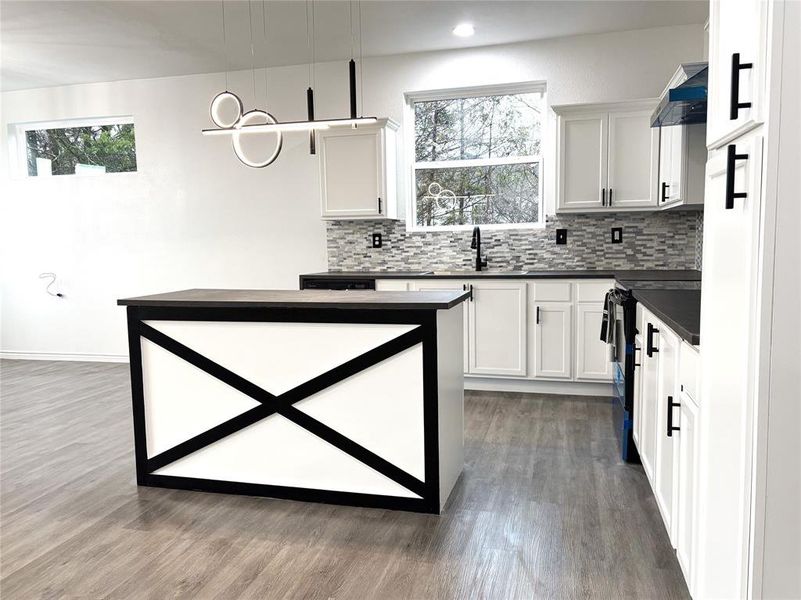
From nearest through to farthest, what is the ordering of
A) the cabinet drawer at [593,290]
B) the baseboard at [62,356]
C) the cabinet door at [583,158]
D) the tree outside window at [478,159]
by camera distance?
the cabinet drawer at [593,290] < the cabinet door at [583,158] < the tree outside window at [478,159] < the baseboard at [62,356]

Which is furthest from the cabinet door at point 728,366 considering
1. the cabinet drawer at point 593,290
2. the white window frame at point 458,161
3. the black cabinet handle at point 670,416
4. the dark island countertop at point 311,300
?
the white window frame at point 458,161

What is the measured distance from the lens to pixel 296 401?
2.87m

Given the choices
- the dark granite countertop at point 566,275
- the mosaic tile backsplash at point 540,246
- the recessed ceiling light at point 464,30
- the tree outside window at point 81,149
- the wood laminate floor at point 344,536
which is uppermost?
the recessed ceiling light at point 464,30

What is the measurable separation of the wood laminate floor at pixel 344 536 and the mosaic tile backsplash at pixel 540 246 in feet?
5.96

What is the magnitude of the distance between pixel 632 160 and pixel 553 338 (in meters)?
1.43

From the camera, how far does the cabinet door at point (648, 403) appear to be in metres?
2.57

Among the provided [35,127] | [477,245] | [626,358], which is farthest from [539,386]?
[35,127]

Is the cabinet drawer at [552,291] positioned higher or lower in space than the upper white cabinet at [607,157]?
lower

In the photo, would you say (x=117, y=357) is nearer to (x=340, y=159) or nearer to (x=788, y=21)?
(x=340, y=159)

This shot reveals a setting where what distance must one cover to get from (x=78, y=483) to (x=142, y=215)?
11.8ft

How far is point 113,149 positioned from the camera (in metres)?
6.23

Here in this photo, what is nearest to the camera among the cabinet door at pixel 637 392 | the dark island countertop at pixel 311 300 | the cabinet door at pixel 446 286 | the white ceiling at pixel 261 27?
the dark island countertop at pixel 311 300

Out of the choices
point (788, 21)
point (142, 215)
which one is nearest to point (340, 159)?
point (142, 215)

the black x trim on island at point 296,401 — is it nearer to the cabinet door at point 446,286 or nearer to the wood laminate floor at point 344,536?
the wood laminate floor at point 344,536
